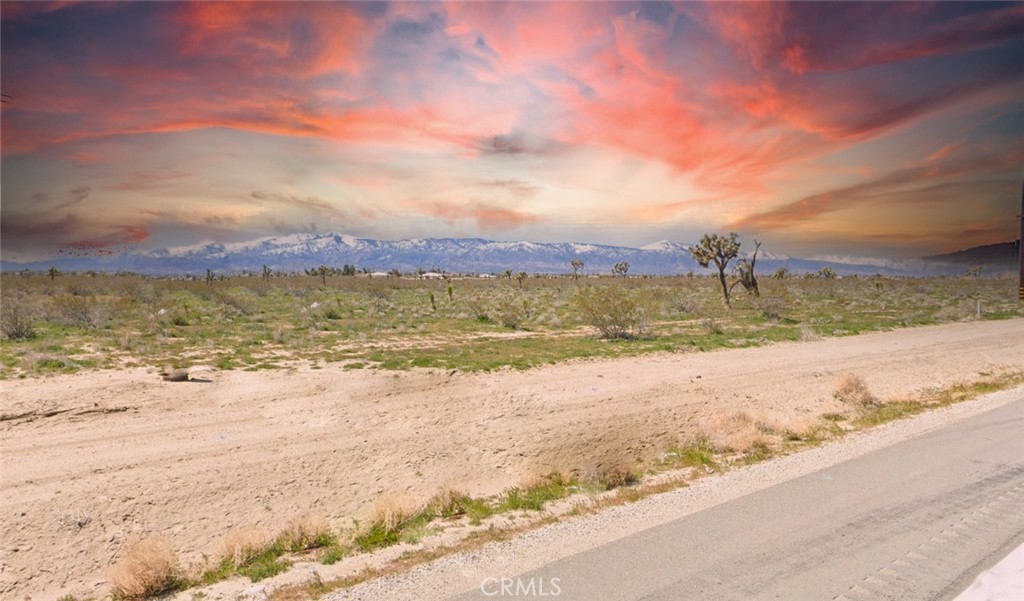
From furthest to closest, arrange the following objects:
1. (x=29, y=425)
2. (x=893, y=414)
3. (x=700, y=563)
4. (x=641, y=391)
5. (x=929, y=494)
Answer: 1. (x=641, y=391)
2. (x=893, y=414)
3. (x=29, y=425)
4. (x=929, y=494)
5. (x=700, y=563)

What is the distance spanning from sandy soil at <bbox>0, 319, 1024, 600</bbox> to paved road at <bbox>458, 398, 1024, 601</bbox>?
14.6ft

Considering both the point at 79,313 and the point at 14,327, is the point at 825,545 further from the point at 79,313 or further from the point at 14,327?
the point at 79,313

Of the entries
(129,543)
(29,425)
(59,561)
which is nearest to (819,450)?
(129,543)

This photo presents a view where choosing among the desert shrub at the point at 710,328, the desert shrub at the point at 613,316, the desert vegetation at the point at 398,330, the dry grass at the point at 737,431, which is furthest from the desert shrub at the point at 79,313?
the desert shrub at the point at 710,328

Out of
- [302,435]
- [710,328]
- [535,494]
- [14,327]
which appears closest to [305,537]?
[535,494]

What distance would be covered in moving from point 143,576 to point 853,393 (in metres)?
17.6

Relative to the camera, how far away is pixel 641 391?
52.6 feet

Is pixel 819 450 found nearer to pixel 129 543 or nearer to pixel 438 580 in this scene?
pixel 438 580

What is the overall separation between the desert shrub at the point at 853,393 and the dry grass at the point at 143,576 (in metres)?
16.7

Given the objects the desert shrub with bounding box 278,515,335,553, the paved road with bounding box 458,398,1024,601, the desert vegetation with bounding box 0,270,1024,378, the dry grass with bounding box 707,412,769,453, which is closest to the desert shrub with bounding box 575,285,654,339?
the desert vegetation with bounding box 0,270,1024,378

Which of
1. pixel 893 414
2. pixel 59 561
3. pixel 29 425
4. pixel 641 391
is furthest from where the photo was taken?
pixel 641 391

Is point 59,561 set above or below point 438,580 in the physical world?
below

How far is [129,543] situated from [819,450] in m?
13.0

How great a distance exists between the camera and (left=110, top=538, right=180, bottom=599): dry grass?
6.75 meters
